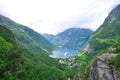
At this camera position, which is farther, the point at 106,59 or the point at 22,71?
the point at 22,71

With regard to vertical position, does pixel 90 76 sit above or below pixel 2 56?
below

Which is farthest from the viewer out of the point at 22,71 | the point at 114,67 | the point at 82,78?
the point at 22,71

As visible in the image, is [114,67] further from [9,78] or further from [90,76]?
[9,78]

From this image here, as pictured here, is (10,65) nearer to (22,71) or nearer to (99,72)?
(22,71)

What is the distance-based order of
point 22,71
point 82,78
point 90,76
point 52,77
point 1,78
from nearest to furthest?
point 90,76
point 82,78
point 1,78
point 22,71
point 52,77

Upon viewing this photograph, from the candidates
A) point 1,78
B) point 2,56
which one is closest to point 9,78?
point 1,78

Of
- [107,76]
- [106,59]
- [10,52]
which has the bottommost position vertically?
[107,76]

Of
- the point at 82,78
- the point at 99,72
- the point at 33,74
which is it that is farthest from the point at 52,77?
the point at 99,72
